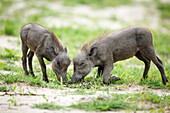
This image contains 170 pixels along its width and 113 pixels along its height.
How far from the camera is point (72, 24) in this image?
588 inches

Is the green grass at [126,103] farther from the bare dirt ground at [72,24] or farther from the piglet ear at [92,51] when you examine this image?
the piglet ear at [92,51]

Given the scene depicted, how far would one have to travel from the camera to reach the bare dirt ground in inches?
195

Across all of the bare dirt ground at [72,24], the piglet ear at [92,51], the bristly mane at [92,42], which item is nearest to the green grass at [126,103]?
the bare dirt ground at [72,24]

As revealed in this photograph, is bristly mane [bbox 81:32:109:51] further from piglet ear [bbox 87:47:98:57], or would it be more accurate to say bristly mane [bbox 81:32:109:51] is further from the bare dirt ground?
the bare dirt ground

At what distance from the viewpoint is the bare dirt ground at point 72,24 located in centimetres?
496

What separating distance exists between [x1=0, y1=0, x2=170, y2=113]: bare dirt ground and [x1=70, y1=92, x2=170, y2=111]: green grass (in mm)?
211

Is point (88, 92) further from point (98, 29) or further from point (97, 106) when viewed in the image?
point (98, 29)

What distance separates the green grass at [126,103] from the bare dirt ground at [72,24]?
0.21 metres

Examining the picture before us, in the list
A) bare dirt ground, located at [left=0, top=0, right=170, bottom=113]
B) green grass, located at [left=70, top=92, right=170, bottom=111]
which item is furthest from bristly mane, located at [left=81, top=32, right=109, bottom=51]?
green grass, located at [left=70, top=92, right=170, bottom=111]

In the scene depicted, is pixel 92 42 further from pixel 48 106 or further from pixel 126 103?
pixel 48 106

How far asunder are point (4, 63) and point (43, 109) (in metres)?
4.00

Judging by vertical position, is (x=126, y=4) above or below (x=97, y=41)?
above

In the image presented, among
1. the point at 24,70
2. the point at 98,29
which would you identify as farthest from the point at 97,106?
the point at 98,29

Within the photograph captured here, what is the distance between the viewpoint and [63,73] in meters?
6.63
